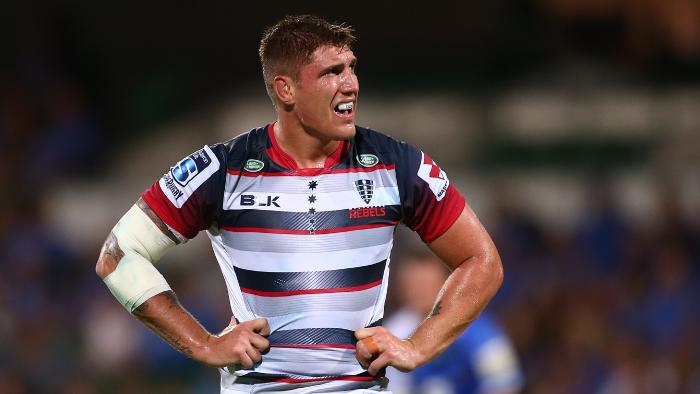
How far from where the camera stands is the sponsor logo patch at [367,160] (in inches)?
144

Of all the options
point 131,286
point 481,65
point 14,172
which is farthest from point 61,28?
point 131,286

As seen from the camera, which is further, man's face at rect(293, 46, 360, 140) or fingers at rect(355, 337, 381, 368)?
man's face at rect(293, 46, 360, 140)

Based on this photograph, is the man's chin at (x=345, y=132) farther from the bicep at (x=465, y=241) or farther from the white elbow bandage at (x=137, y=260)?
the white elbow bandage at (x=137, y=260)

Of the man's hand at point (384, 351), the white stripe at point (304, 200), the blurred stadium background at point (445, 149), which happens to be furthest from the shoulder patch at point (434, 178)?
the blurred stadium background at point (445, 149)

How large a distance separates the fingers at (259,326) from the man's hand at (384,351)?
28cm

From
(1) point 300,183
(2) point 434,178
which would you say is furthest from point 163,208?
(2) point 434,178

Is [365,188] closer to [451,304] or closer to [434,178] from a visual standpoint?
[434,178]

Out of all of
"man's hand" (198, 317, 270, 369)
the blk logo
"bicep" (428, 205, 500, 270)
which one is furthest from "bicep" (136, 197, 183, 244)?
"bicep" (428, 205, 500, 270)

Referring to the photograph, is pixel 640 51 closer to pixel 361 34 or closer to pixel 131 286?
pixel 361 34

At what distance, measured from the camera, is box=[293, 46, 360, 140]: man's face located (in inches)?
140

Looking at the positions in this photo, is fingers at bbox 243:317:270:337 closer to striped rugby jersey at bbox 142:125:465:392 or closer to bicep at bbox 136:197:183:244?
striped rugby jersey at bbox 142:125:465:392

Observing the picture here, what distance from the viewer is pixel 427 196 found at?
11.9 ft

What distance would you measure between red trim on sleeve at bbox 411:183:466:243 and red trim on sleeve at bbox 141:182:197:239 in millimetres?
772

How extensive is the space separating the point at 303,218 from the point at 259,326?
0.36 metres
